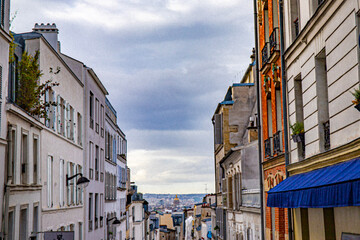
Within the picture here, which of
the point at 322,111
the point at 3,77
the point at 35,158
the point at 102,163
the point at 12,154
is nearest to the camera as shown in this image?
the point at 322,111

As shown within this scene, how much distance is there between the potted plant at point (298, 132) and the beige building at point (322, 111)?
0.18 feet

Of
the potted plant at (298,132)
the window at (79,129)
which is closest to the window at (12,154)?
the potted plant at (298,132)

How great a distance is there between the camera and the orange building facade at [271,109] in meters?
18.9

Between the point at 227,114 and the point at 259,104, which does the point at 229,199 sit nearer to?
the point at 227,114

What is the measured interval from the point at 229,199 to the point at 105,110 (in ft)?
43.3

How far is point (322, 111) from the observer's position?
46.0ft

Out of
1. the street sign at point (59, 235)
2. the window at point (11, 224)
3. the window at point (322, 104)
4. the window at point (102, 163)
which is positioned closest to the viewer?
the window at point (322, 104)

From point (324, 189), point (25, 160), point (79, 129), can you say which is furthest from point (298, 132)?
point (79, 129)

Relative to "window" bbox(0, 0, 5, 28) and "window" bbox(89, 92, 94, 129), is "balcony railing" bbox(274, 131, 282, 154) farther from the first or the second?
"window" bbox(89, 92, 94, 129)

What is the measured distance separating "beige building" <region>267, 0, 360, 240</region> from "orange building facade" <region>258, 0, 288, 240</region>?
4.85 feet

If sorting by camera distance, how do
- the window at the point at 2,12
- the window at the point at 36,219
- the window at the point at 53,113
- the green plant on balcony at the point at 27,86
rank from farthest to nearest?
the window at the point at 53,113
the window at the point at 36,219
the green plant on balcony at the point at 27,86
the window at the point at 2,12

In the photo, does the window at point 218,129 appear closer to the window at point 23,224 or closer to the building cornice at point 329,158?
the window at point 23,224

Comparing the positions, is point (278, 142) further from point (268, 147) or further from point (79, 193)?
point (79, 193)

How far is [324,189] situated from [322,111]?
3.76 m
